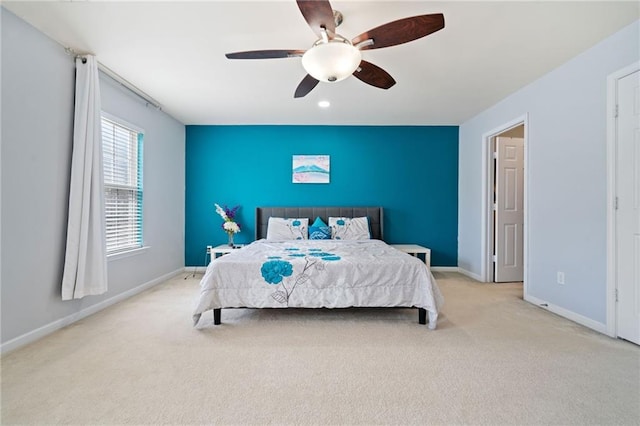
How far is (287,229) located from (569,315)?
11.4 feet

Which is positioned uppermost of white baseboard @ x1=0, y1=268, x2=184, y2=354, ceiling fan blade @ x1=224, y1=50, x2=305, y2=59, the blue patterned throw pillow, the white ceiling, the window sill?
the white ceiling

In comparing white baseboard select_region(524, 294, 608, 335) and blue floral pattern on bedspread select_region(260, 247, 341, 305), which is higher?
blue floral pattern on bedspread select_region(260, 247, 341, 305)

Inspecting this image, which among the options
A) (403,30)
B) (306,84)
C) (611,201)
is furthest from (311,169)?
(611,201)

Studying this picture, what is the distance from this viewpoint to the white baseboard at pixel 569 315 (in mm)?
2512

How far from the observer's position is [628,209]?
2322 mm

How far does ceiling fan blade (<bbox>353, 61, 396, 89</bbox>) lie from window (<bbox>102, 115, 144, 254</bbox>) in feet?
9.13

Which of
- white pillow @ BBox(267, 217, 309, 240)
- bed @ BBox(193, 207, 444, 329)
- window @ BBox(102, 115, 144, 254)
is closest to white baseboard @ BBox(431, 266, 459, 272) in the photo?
white pillow @ BBox(267, 217, 309, 240)

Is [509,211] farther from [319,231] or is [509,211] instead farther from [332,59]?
[332,59]

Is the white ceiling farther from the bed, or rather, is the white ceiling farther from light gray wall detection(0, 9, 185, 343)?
the bed

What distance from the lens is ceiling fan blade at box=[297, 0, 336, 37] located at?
5.49 feet

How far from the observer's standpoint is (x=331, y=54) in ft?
6.23

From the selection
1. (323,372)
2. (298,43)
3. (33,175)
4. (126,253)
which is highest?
(298,43)

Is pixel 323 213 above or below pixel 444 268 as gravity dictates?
above

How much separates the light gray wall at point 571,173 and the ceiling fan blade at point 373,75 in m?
1.84
